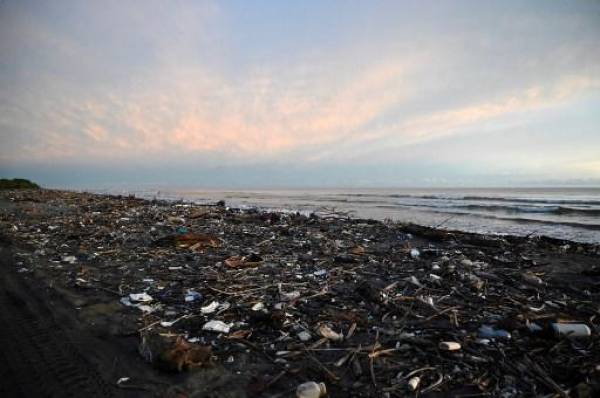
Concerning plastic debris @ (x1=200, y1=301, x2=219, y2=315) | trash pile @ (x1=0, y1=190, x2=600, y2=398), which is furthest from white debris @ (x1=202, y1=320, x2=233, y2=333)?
plastic debris @ (x1=200, y1=301, x2=219, y2=315)

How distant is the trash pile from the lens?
2201mm

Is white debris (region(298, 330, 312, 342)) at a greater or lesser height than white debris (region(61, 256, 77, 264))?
lesser

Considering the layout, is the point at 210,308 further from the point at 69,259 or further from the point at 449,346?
the point at 69,259

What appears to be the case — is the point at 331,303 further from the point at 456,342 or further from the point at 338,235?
the point at 338,235

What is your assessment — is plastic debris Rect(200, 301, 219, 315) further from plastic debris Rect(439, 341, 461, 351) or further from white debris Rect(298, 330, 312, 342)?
plastic debris Rect(439, 341, 461, 351)

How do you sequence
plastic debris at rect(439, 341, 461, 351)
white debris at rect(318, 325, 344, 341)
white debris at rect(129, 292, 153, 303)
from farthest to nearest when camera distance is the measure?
white debris at rect(129, 292, 153, 303)
white debris at rect(318, 325, 344, 341)
plastic debris at rect(439, 341, 461, 351)

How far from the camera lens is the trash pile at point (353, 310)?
86.7 inches

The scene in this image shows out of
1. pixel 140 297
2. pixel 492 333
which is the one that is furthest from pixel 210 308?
pixel 492 333

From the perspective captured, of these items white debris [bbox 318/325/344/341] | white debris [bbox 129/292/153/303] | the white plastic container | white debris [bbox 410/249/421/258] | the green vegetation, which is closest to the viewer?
the white plastic container

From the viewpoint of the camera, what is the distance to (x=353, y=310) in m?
3.38

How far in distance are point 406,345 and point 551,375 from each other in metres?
0.99

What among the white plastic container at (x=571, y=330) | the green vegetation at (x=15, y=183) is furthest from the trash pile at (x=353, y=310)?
the green vegetation at (x=15, y=183)

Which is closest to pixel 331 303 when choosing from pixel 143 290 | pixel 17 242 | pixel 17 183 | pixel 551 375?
pixel 551 375

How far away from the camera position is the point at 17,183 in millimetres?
36219
